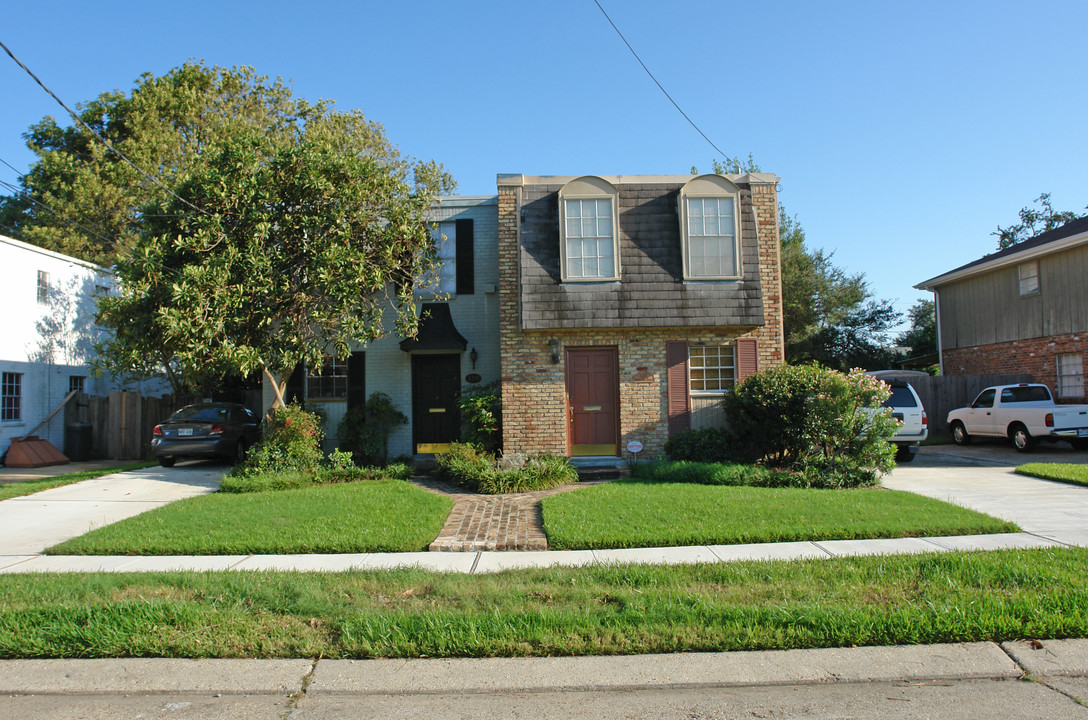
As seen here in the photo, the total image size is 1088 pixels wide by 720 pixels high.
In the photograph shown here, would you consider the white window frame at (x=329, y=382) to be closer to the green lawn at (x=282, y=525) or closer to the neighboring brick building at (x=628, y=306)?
the neighboring brick building at (x=628, y=306)

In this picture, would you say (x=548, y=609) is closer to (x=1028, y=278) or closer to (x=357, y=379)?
(x=357, y=379)

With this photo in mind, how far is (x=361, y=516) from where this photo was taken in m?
8.78

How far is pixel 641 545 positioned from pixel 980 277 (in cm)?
2019

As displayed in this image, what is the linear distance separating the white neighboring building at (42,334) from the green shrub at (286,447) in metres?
6.22

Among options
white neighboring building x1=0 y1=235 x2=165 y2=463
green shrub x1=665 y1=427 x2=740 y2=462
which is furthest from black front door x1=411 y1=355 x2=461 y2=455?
white neighboring building x1=0 y1=235 x2=165 y2=463

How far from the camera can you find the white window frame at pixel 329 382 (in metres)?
15.3

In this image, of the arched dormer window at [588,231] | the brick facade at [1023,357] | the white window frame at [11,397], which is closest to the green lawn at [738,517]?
the arched dormer window at [588,231]

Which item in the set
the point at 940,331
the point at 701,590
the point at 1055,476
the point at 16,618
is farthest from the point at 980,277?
the point at 16,618

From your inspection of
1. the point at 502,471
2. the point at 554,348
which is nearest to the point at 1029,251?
the point at 554,348

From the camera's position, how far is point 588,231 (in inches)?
519

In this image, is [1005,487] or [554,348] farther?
[554,348]

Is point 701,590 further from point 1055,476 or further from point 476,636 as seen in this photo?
point 1055,476

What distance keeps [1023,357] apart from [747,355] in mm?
12186

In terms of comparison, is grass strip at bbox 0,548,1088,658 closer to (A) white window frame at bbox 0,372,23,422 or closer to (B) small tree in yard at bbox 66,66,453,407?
(B) small tree in yard at bbox 66,66,453,407
